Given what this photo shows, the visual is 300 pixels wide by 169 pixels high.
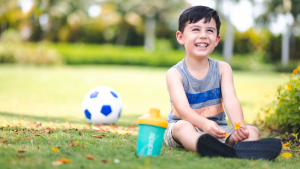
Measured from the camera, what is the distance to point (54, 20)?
3422 cm

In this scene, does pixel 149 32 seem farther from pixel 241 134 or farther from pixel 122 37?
pixel 241 134

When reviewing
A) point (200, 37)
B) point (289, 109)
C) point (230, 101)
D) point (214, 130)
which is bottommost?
point (214, 130)

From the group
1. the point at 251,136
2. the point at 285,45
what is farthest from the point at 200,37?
the point at 285,45

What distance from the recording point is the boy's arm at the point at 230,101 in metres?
2.54

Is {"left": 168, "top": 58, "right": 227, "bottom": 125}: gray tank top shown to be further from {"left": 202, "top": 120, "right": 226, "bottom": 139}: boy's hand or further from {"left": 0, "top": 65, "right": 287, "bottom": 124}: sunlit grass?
{"left": 0, "top": 65, "right": 287, "bottom": 124}: sunlit grass

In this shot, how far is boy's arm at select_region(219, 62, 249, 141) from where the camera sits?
254 centimetres

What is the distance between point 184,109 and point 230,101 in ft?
1.65

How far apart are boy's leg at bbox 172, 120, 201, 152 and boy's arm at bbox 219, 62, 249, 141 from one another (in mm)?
364

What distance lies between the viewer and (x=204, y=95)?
2803 millimetres

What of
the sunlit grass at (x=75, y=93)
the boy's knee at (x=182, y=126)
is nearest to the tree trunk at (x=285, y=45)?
the sunlit grass at (x=75, y=93)

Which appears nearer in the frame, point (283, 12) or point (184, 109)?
point (184, 109)

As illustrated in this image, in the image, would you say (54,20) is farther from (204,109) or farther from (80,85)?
(204,109)

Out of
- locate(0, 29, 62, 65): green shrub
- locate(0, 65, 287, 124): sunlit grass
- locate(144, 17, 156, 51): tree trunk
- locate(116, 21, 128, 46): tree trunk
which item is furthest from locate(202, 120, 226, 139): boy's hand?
locate(116, 21, 128, 46): tree trunk

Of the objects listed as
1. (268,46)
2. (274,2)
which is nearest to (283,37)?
(268,46)
